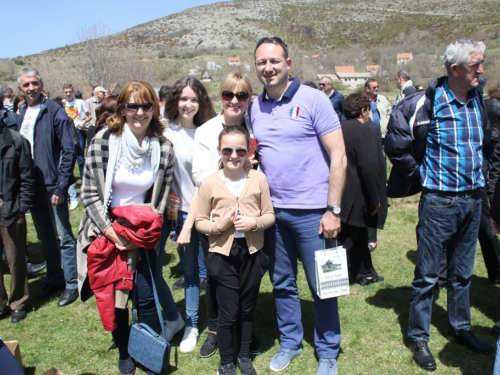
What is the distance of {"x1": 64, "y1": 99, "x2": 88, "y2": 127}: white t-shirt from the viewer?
10.8 m

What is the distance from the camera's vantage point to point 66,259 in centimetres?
439

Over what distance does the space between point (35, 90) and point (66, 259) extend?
6.02ft

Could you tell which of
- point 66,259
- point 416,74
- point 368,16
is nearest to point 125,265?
point 66,259

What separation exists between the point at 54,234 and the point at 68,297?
2.41 feet

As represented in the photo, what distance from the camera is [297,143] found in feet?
8.96

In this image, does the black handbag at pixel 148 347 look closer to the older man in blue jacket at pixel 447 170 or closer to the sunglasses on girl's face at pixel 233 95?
the sunglasses on girl's face at pixel 233 95

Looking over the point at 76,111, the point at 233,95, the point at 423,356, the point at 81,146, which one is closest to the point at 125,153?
the point at 233,95

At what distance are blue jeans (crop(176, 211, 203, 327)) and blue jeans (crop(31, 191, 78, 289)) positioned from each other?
1.64 meters

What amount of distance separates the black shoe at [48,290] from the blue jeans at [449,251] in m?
3.79

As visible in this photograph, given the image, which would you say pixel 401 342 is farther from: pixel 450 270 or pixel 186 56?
pixel 186 56

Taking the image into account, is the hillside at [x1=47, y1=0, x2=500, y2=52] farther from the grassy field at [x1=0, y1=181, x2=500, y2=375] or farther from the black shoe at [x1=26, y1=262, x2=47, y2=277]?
the grassy field at [x1=0, y1=181, x2=500, y2=375]

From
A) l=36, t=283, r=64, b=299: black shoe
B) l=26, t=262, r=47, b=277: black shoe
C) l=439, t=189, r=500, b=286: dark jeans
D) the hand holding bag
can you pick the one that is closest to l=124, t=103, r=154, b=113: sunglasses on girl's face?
the hand holding bag

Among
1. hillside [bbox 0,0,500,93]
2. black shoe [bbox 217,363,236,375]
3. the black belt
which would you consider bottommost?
black shoe [bbox 217,363,236,375]

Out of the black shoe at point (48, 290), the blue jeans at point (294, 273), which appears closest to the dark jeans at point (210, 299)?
the blue jeans at point (294, 273)
